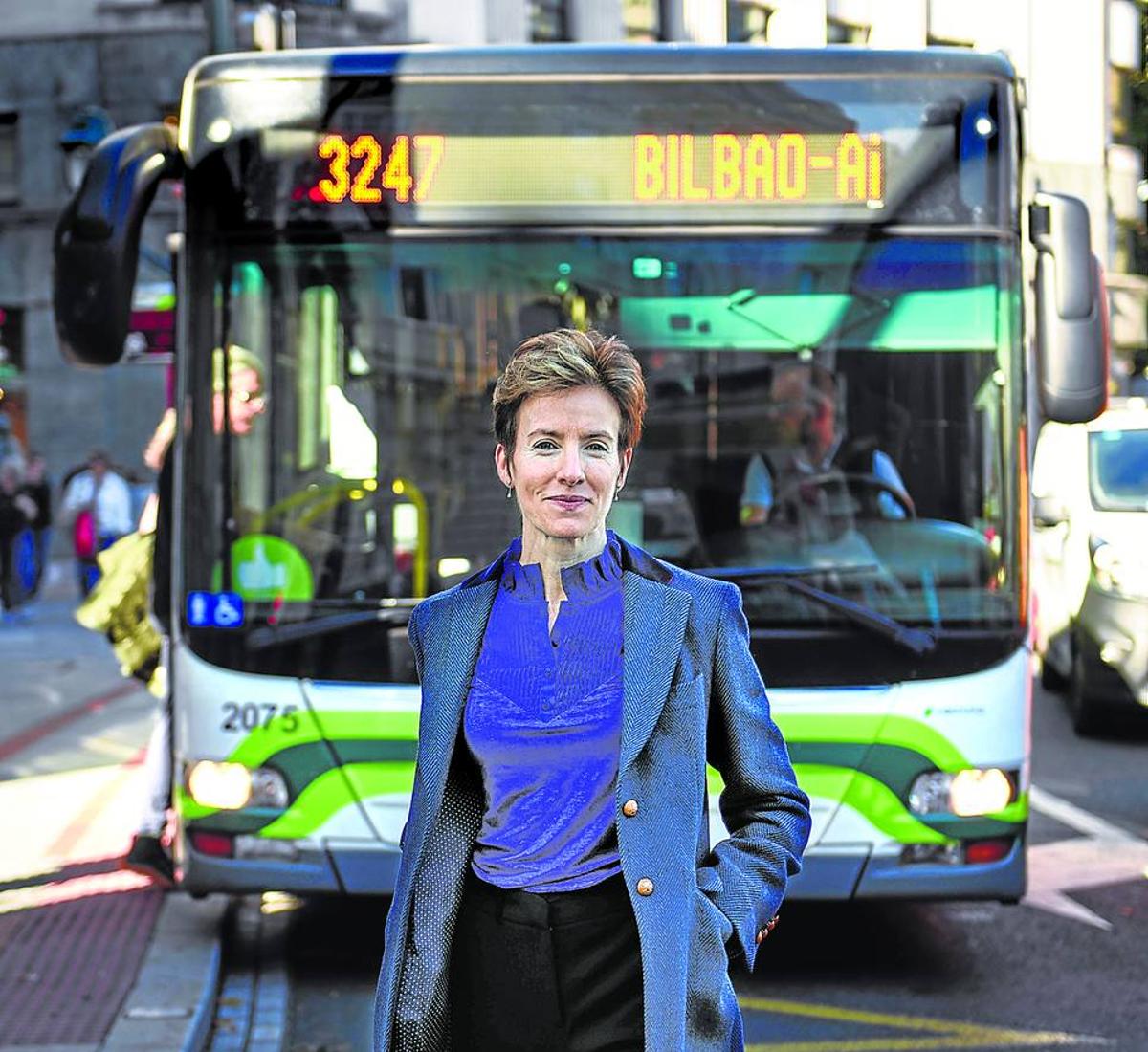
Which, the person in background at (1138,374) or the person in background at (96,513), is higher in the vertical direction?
the person in background at (1138,374)

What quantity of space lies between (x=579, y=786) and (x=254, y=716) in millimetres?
3352

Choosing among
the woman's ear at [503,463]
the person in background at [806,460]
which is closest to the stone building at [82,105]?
the person in background at [806,460]

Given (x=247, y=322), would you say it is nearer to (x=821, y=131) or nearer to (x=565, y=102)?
(x=565, y=102)

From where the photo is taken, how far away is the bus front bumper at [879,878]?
19.5 feet

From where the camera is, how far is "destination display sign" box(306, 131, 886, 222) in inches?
237

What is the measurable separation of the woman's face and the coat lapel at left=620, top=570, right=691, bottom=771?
0.40 feet

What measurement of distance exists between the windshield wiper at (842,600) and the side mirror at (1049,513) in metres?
6.72

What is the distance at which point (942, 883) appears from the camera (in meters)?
5.99

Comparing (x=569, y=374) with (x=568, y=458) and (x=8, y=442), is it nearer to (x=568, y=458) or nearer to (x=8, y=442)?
(x=568, y=458)

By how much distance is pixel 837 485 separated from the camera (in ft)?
19.9

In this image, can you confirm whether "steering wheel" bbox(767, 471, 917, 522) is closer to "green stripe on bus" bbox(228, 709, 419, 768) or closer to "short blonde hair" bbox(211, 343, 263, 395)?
"green stripe on bus" bbox(228, 709, 419, 768)

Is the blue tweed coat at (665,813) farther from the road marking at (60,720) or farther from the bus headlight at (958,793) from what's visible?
the road marking at (60,720)

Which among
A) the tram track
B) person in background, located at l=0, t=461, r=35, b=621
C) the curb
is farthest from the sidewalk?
person in background, located at l=0, t=461, r=35, b=621

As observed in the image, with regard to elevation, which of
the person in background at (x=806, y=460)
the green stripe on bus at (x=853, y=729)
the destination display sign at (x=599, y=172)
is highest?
the destination display sign at (x=599, y=172)
